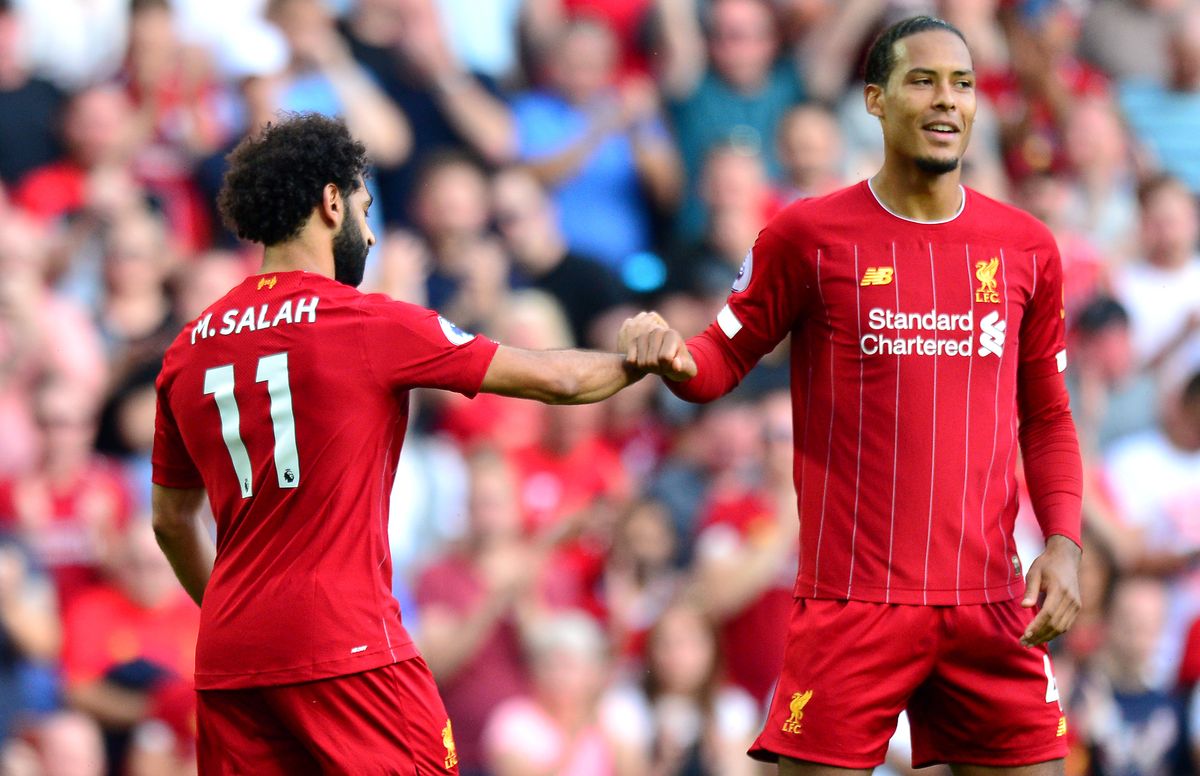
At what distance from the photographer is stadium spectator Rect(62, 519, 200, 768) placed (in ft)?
24.0

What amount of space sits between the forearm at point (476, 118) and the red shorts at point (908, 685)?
4.98 m

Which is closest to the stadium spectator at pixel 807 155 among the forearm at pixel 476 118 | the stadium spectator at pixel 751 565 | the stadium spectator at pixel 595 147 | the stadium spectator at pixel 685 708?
the stadium spectator at pixel 595 147

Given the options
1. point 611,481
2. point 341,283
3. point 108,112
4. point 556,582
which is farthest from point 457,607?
point 341,283

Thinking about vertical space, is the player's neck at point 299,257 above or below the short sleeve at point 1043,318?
above

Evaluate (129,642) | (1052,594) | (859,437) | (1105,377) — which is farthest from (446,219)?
(1052,594)

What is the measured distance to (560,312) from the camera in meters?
8.66

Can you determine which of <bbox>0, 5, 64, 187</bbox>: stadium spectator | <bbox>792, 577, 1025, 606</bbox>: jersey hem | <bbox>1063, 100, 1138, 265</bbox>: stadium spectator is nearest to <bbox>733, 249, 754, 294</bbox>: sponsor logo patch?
<bbox>792, 577, 1025, 606</bbox>: jersey hem

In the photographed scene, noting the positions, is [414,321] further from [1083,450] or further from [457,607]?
[1083,450]

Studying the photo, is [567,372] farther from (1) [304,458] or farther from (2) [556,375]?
(1) [304,458]

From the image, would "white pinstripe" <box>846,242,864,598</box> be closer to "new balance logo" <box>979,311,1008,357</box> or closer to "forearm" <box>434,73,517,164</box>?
"new balance logo" <box>979,311,1008,357</box>

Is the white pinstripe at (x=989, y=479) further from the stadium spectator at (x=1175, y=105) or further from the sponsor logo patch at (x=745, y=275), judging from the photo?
the stadium spectator at (x=1175, y=105)

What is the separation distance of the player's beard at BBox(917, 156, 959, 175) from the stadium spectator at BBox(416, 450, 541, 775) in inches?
148

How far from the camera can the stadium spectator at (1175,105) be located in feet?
33.6

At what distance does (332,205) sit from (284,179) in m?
0.14
